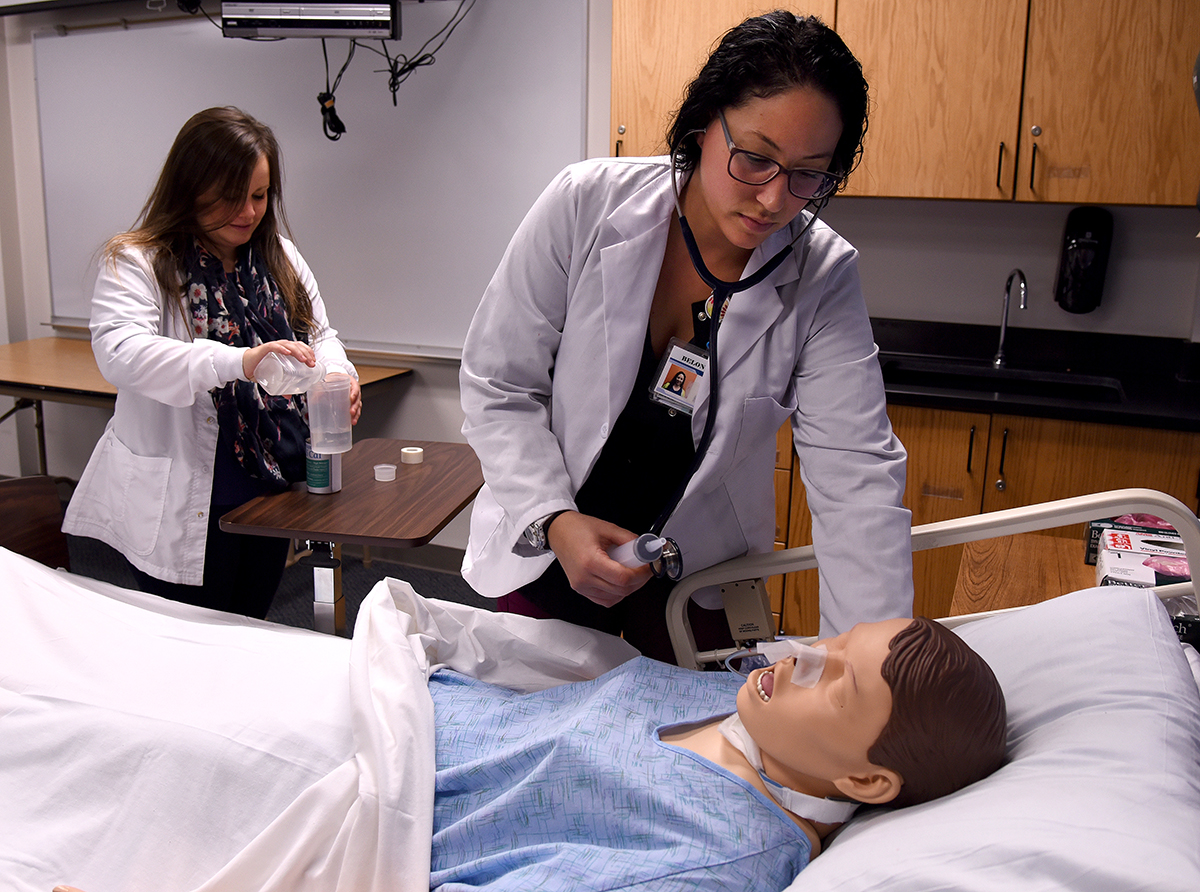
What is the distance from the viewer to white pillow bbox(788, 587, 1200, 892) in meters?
0.83

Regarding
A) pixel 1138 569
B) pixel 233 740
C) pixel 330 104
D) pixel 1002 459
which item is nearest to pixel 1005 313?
pixel 1002 459

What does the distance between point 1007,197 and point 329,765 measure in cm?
260

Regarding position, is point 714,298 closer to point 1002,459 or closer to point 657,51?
point 1002,459

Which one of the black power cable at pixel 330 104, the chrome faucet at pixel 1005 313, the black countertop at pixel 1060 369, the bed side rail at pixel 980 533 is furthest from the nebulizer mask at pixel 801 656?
the black power cable at pixel 330 104


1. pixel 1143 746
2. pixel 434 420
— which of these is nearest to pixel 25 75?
pixel 434 420

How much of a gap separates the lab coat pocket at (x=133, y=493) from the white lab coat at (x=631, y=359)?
115cm

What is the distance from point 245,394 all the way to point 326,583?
552 millimetres

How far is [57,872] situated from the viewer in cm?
120

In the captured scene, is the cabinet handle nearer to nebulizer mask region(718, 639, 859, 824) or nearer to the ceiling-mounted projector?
nebulizer mask region(718, 639, 859, 824)

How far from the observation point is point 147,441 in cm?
224

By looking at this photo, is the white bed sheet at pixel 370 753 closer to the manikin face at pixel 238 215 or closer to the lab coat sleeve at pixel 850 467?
the lab coat sleeve at pixel 850 467

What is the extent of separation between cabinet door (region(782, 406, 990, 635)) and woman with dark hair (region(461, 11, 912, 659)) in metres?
1.46

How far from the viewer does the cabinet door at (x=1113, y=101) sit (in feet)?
8.50

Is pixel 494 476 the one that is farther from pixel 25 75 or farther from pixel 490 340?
pixel 25 75
